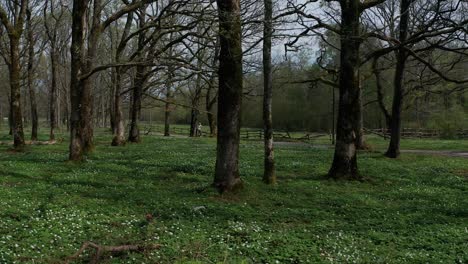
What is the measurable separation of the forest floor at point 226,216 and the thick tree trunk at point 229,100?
0.63 meters

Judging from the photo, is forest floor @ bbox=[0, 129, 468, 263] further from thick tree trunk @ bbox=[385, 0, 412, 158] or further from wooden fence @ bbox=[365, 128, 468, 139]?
wooden fence @ bbox=[365, 128, 468, 139]

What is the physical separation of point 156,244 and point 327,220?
4.23 metres

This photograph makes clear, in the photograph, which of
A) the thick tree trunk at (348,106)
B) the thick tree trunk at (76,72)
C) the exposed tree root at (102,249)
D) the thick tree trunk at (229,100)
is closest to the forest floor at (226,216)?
the exposed tree root at (102,249)

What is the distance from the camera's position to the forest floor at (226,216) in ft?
22.4

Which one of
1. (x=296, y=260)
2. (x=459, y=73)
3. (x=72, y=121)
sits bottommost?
(x=296, y=260)

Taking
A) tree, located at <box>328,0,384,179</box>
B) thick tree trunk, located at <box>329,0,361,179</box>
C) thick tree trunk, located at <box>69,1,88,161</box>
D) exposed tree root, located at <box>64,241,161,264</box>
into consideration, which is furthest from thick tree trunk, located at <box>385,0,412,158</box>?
exposed tree root, located at <box>64,241,161,264</box>

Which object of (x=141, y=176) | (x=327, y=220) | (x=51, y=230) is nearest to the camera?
(x=51, y=230)

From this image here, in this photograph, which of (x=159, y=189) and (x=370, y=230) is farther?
(x=159, y=189)

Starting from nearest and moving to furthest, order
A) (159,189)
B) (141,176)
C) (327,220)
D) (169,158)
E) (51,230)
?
1. (51,230)
2. (327,220)
3. (159,189)
4. (141,176)
5. (169,158)

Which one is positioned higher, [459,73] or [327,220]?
[459,73]

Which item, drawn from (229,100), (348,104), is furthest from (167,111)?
(229,100)

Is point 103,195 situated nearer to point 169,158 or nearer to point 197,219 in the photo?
point 197,219

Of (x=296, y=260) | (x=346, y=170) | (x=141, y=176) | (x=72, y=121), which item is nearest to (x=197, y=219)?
(x=296, y=260)

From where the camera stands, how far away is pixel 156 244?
6809 mm
